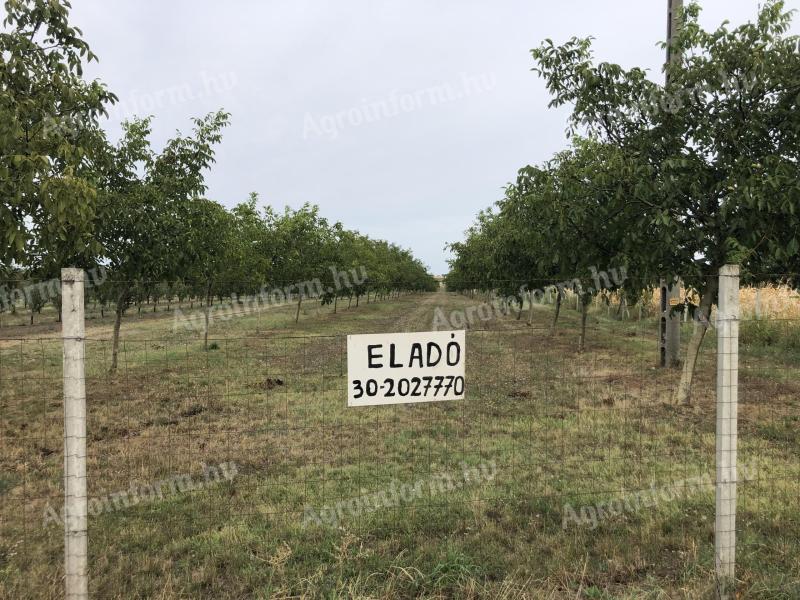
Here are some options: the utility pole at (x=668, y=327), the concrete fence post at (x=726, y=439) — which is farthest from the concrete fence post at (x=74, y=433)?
the utility pole at (x=668, y=327)

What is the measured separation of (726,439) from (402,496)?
2.75 m

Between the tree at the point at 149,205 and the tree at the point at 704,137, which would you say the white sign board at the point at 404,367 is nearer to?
the tree at the point at 704,137

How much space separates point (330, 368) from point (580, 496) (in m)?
8.24

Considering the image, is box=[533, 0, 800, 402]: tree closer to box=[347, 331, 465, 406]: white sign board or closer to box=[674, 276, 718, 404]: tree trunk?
box=[674, 276, 718, 404]: tree trunk

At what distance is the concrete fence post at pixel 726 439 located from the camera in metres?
3.14

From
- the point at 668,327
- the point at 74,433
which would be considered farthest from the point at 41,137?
the point at 668,327

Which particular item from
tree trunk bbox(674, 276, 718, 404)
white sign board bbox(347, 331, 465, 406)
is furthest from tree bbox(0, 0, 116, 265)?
tree trunk bbox(674, 276, 718, 404)

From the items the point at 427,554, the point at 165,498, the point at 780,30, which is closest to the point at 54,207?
the point at 165,498

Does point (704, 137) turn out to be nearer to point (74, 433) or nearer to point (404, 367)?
point (404, 367)

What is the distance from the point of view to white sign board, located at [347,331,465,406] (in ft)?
11.2

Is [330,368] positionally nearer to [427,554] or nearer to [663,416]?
[663,416]

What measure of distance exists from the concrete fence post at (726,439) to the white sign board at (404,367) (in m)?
1.68

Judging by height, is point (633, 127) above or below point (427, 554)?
above

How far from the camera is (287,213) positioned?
2498cm
